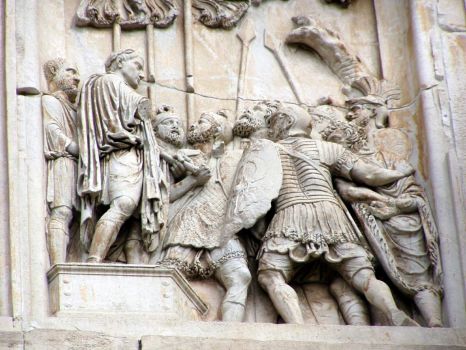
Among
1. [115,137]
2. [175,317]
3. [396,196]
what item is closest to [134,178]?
[115,137]

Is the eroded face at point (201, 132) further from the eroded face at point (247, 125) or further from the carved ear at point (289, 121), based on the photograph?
the carved ear at point (289, 121)

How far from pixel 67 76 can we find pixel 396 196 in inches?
93.8

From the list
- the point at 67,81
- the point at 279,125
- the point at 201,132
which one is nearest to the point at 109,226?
the point at 201,132

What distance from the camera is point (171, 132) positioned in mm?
11930

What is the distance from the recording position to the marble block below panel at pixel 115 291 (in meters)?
11.0

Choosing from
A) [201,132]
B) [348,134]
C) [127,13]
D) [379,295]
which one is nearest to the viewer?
[379,295]

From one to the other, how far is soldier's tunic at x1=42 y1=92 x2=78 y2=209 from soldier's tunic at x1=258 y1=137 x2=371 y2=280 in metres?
1.35

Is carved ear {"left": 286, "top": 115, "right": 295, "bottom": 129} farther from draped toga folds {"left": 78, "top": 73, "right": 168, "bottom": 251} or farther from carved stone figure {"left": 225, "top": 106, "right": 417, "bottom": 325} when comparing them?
draped toga folds {"left": 78, "top": 73, "right": 168, "bottom": 251}

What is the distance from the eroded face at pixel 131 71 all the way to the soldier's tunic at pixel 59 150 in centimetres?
44

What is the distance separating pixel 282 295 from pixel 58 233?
4.93 feet

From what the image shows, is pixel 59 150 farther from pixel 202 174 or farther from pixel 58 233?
pixel 202 174

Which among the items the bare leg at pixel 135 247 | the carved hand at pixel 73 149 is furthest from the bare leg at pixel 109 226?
the carved hand at pixel 73 149

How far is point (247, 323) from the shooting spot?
36.2 ft

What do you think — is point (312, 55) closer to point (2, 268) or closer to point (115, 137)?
point (115, 137)
